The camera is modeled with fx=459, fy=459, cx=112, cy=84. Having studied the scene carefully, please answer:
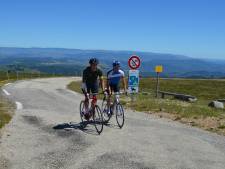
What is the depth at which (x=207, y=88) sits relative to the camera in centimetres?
6906

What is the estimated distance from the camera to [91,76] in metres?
15.0

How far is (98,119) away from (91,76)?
144cm

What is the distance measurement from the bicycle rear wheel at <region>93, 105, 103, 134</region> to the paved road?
0.25 meters

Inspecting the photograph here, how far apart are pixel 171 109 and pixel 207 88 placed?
159 feet

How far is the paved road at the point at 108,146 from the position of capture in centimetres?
1020

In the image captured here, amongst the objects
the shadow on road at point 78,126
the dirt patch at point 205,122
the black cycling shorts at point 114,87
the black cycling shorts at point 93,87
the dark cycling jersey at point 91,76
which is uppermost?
the dark cycling jersey at point 91,76

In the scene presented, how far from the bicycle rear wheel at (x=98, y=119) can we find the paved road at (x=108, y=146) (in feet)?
0.83

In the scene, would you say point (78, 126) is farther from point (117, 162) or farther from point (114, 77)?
point (117, 162)

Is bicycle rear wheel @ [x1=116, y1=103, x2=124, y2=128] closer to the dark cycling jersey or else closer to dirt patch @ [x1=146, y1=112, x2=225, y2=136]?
the dark cycling jersey

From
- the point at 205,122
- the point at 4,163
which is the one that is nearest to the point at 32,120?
the point at 205,122

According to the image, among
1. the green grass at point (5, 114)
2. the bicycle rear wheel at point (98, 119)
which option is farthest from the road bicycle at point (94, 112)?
the green grass at point (5, 114)

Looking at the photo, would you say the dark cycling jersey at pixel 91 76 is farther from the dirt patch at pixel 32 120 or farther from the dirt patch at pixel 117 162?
the dirt patch at pixel 117 162

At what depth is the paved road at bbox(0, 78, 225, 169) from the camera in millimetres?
10195

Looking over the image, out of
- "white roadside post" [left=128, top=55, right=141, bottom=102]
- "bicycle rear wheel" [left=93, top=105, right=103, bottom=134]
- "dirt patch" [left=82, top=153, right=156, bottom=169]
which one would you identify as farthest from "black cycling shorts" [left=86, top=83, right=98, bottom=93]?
"white roadside post" [left=128, top=55, right=141, bottom=102]
